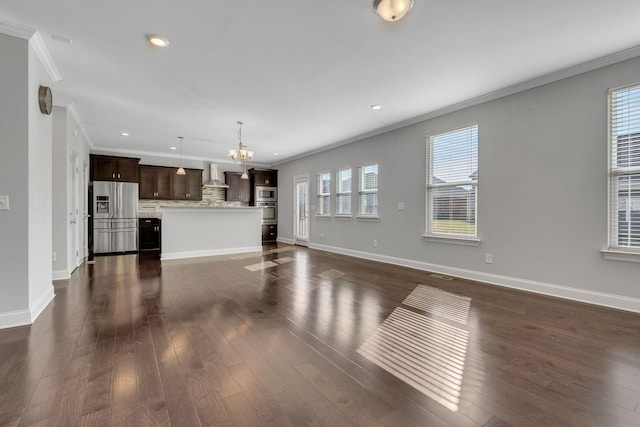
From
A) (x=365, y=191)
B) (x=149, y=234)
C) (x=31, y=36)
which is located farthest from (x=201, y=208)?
(x=31, y=36)

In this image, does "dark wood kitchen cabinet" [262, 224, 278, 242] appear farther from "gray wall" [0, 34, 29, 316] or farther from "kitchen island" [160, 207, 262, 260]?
"gray wall" [0, 34, 29, 316]

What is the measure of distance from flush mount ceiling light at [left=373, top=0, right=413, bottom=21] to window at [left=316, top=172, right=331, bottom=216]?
5287mm

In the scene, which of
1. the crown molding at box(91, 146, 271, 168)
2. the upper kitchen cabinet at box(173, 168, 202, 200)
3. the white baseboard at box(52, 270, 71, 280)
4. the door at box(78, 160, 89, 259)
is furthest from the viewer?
the upper kitchen cabinet at box(173, 168, 202, 200)

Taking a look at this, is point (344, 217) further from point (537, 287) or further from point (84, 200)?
point (84, 200)

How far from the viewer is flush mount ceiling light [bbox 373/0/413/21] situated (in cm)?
208

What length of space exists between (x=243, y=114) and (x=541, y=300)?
16.1ft

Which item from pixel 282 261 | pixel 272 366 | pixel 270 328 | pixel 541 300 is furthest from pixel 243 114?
pixel 541 300

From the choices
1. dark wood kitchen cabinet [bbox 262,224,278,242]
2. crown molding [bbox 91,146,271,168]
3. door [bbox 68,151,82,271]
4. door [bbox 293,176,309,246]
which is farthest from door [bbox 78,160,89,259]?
door [bbox 293,176,309,246]

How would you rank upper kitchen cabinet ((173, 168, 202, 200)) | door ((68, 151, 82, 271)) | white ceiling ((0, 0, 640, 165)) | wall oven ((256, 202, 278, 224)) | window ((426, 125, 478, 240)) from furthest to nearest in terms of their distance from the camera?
wall oven ((256, 202, 278, 224)) < upper kitchen cabinet ((173, 168, 202, 200)) < door ((68, 151, 82, 271)) < window ((426, 125, 478, 240)) < white ceiling ((0, 0, 640, 165))

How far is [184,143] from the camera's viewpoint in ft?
22.5

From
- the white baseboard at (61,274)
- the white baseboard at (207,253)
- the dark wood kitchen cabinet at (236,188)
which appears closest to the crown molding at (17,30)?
the white baseboard at (61,274)

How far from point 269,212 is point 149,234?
3.50 metres

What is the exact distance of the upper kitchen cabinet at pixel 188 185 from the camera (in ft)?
27.0

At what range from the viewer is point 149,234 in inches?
297
